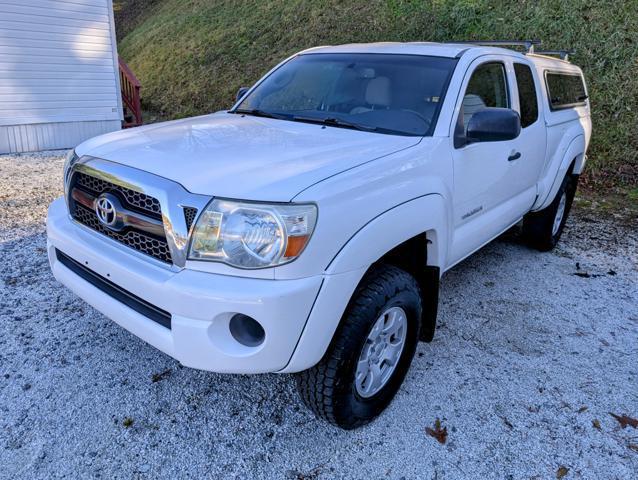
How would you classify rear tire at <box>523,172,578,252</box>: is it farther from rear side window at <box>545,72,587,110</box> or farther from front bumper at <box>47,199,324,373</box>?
front bumper at <box>47,199,324,373</box>

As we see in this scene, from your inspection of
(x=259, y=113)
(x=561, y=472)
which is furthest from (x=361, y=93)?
(x=561, y=472)

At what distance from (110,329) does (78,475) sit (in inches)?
48.1

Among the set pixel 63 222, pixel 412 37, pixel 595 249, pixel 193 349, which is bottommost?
pixel 595 249

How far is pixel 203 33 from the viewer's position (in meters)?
16.2

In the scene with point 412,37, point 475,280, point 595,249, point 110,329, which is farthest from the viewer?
point 412,37

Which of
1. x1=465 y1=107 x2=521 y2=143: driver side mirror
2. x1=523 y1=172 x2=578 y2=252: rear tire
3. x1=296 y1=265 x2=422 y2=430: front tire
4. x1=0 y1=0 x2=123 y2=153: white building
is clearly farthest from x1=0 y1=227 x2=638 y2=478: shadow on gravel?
x1=0 y1=0 x2=123 y2=153: white building

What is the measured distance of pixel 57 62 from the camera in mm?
9227

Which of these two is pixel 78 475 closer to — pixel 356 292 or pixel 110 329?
pixel 110 329

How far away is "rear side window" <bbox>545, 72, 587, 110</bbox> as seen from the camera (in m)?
4.39

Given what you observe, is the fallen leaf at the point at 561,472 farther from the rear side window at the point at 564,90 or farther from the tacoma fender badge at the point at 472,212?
the rear side window at the point at 564,90

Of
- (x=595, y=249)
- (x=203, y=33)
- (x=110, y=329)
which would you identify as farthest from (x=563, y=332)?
(x=203, y=33)

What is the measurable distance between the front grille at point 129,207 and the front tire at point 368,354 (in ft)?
2.70

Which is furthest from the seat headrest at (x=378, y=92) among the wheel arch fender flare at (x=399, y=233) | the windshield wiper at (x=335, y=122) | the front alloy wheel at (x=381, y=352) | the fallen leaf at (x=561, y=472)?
the fallen leaf at (x=561, y=472)

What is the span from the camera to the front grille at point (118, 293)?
213 cm
